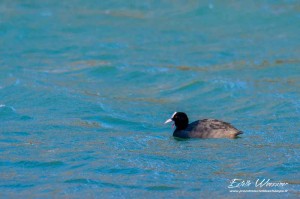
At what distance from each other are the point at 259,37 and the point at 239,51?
63.6 inches

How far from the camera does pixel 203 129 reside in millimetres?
15023

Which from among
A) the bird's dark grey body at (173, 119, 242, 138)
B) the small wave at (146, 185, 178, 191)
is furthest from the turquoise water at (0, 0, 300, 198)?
the bird's dark grey body at (173, 119, 242, 138)

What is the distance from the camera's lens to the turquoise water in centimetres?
1246

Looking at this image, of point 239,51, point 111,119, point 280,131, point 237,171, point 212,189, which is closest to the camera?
point 212,189

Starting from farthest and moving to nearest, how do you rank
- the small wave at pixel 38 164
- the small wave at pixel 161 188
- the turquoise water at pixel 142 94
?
1. the small wave at pixel 38 164
2. the turquoise water at pixel 142 94
3. the small wave at pixel 161 188

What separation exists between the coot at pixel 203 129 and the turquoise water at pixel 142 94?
146 millimetres

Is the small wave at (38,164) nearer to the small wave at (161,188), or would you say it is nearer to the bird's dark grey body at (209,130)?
the small wave at (161,188)

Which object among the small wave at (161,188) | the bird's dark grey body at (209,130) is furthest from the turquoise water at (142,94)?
the bird's dark grey body at (209,130)

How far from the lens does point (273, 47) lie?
74.6 ft

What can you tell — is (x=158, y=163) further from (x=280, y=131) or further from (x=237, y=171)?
(x=280, y=131)

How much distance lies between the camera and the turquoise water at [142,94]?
40.9 ft

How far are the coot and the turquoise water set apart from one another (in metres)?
0.15

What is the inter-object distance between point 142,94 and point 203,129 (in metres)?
4.22

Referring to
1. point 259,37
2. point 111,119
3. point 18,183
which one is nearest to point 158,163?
point 18,183
